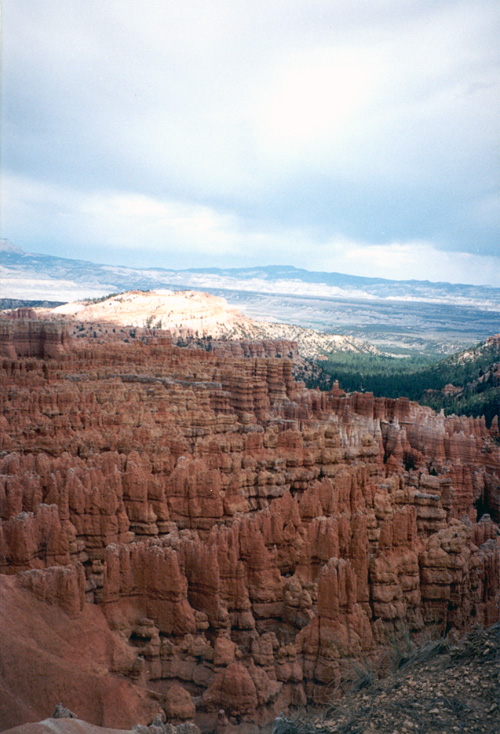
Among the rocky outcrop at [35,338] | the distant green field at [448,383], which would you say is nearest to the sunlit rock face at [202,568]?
the rocky outcrop at [35,338]

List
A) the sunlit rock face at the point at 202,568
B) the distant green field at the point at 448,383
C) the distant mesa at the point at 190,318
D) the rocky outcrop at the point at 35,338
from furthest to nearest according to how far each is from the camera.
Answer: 1. the distant mesa at the point at 190,318
2. the distant green field at the point at 448,383
3. the rocky outcrop at the point at 35,338
4. the sunlit rock face at the point at 202,568

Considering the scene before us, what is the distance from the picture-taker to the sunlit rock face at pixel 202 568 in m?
10.8

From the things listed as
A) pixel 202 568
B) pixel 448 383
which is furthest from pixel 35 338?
pixel 448 383

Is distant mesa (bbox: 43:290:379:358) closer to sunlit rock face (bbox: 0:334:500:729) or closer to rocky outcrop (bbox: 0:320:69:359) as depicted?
rocky outcrop (bbox: 0:320:69:359)

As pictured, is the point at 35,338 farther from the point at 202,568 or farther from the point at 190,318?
the point at 190,318

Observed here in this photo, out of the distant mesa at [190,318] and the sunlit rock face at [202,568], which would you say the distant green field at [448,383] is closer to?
the distant mesa at [190,318]

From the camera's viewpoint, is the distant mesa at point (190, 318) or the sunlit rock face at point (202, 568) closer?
the sunlit rock face at point (202, 568)

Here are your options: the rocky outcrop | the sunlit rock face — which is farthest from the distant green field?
the sunlit rock face

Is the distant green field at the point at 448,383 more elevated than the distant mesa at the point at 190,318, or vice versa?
the distant mesa at the point at 190,318

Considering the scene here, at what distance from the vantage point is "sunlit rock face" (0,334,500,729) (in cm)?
1081

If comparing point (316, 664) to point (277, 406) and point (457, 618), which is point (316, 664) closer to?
point (457, 618)

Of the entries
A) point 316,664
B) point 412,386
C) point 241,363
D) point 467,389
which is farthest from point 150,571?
point 412,386

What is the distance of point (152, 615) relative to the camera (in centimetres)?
1293

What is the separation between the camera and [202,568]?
13812mm
